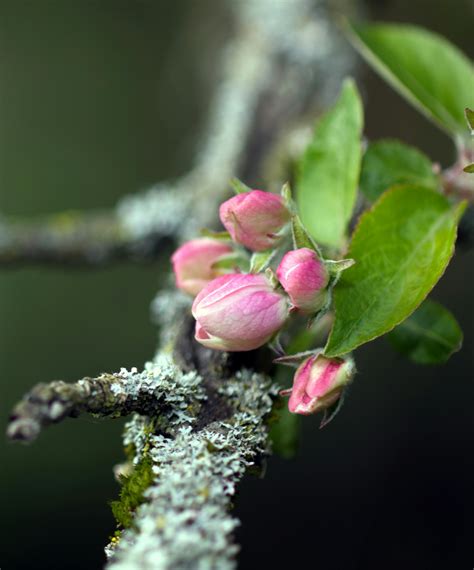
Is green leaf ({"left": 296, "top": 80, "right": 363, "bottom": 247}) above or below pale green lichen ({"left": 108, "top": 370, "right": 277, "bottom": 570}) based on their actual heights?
above

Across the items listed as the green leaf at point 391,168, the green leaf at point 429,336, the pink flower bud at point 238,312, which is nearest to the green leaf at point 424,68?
the green leaf at point 391,168

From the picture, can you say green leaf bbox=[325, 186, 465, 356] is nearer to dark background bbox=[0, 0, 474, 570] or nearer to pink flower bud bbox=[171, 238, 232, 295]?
pink flower bud bbox=[171, 238, 232, 295]

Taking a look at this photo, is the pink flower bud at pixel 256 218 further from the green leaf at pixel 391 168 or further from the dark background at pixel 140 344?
the dark background at pixel 140 344

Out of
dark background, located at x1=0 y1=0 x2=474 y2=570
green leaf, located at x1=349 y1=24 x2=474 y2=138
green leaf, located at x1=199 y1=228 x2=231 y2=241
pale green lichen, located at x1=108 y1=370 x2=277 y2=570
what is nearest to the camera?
pale green lichen, located at x1=108 y1=370 x2=277 y2=570

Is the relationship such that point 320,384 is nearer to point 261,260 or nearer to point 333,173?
point 261,260

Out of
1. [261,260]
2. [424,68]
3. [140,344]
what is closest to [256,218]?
[261,260]

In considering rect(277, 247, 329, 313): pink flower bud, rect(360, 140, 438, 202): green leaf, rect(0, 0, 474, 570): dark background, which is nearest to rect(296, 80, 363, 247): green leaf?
rect(360, 140, 438, 202): green leaf

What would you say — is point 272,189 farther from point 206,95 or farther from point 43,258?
point 206,95

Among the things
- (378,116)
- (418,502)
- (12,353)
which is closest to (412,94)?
(378,116)
